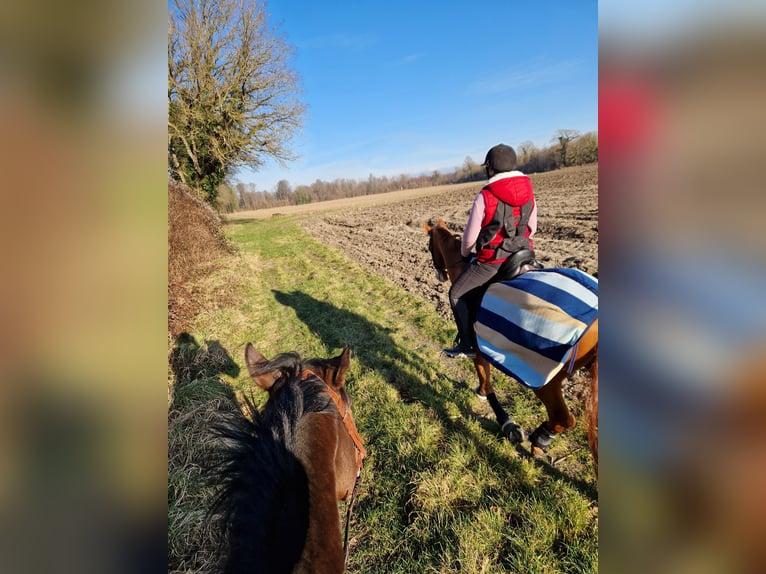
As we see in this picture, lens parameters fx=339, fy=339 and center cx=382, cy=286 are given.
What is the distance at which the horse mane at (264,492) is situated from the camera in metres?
1.40

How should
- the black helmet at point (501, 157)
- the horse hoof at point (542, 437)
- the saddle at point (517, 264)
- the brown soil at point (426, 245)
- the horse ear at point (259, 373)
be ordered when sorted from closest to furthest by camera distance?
the horse ear at point (259, 373), the horse hoof at point (542, 437), the black helmet at point (501, 157), the saddle at point (517, 264), the brown soil at point (426, 245)

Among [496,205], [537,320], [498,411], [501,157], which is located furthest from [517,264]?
[498,411]

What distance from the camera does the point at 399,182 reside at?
73750mm

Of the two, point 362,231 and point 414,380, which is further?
point 362,231

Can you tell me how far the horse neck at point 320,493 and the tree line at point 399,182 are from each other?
23.8 meters

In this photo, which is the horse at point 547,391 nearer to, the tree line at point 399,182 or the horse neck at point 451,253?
the horse neck at point 451,253

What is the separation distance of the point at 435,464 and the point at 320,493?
183 cm

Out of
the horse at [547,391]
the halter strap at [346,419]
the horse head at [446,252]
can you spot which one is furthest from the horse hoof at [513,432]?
the horse head at [446,252]

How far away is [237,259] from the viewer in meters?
12.0

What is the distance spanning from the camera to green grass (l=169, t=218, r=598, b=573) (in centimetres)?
246
